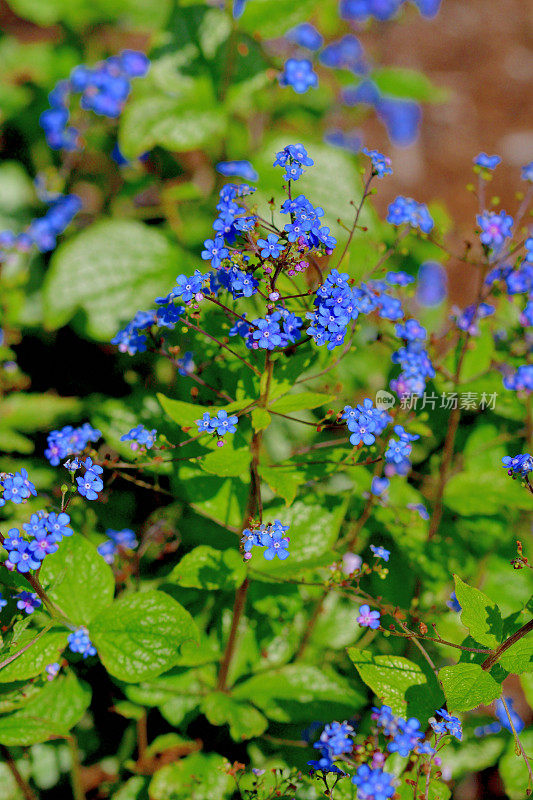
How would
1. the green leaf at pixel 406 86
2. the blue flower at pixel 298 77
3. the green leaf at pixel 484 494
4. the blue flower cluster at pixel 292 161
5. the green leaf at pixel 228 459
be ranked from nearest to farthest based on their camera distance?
the blue flower cluster at pixel 292 161, the green leaf at pixel 228 459, the green leaf at pixel 484 494, the blue flower at pixel 298 77, the green leaf at pixel 406 86

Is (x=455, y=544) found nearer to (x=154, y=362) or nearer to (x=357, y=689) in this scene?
(x=357, y=689)

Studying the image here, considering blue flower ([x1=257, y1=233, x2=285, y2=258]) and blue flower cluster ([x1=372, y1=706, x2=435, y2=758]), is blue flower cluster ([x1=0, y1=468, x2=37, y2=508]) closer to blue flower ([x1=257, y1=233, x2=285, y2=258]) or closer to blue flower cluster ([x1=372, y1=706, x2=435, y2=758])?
blue flower ([x1=257, y1=233, x2=285, y2=258])

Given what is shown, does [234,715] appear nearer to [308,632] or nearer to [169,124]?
[308,632]

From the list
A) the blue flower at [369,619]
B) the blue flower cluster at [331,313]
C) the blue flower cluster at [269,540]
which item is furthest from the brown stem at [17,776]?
the blue flower cluster at [331,313]

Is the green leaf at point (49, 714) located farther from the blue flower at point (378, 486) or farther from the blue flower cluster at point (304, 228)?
the blue flower cluster at point (304, 228)

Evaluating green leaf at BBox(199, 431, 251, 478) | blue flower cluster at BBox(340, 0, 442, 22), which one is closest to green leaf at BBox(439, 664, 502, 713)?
green leaf at BBox(199, 431, 251, 478)

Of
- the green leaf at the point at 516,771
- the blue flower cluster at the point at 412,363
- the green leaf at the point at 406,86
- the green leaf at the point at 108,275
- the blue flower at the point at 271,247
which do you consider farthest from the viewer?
the green leaf at the point at 406,86

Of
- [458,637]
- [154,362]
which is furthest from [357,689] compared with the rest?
[154,362]

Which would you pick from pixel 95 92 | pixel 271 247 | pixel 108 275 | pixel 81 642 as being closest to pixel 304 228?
pixel 271 247
